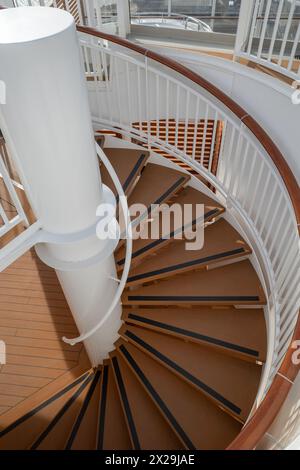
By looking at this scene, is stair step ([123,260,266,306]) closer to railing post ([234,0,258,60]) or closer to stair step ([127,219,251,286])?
stair step ([127,219,251,286])

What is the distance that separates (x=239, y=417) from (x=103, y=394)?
1.17 meters

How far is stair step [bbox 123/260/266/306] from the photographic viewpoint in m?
2.99

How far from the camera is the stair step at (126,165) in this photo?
10.9 ft

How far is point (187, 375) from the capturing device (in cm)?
275

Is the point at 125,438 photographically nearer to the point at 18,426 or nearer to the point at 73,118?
the point at 18,426

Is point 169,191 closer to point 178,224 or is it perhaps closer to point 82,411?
point 178,224

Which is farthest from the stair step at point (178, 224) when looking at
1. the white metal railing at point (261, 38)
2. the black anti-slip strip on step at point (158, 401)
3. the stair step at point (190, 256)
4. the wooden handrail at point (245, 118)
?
the white metal railing at point (261, 38)

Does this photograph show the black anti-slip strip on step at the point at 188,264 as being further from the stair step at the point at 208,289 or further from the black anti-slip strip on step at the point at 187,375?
the black anti-slip strip on step at the point at 187,375

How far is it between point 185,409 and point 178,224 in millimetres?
1578

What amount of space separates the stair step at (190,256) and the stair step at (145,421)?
859 millimetres

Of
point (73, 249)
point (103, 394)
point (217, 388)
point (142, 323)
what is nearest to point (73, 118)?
point (73, 249)

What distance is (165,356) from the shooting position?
290cm

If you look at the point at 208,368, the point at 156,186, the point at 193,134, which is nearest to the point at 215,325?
the point at 208,368

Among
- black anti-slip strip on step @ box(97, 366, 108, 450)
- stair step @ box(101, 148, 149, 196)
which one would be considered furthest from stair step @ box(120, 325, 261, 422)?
stair step @ box(101, 148, 149, 196)
